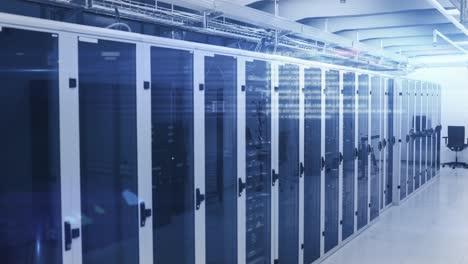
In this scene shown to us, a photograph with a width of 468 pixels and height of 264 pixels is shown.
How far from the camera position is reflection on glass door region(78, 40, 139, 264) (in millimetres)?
2275

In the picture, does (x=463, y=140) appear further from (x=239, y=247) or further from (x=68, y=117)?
(x=68, y=117)

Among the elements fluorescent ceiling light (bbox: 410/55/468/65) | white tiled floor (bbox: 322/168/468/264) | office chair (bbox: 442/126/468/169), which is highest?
fluorescent ceiling light (bbox: 410/55/468/65)

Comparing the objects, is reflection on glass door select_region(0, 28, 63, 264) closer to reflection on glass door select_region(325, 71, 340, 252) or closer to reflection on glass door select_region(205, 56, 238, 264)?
reflection on glass door select_region(205, 56, 238, 264)

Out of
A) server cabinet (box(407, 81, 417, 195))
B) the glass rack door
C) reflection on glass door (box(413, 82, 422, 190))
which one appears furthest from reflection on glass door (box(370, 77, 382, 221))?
reflection on glass door (box(413, 82, 422, 190))

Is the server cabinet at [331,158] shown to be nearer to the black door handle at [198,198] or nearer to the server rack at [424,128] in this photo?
the black door handle at [198,198]

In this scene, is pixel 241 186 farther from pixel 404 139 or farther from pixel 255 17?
pixel 404 139

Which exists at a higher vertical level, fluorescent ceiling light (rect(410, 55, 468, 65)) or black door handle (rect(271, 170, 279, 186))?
fluorescent ceiling light (rect(410, 55, 468, 65))

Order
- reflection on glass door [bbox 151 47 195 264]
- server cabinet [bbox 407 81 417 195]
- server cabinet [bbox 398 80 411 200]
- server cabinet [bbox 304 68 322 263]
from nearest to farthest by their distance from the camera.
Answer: reflection on glass door [bbox 151 47 195 264] < server cabinet [bbox 304 68 322 263] < server cabinet [bbox 398 80 411 200] < server cabinet [bbox 407 81 417 195]

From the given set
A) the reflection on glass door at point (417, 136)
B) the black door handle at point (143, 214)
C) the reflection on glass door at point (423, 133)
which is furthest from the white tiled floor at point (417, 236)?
the black door handle at point (143, 214)

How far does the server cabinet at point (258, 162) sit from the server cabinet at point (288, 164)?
0.65ft

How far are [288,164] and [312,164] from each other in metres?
0.46

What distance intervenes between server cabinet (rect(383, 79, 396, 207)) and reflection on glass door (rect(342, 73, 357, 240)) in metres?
1.45

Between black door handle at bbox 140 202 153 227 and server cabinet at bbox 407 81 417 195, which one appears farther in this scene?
server cabinet at bbox 407 81 417 195

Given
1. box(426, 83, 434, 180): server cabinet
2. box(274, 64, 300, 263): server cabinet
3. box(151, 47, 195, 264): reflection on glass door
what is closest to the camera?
box(151, 47, 195, 264): reflection on glass door
